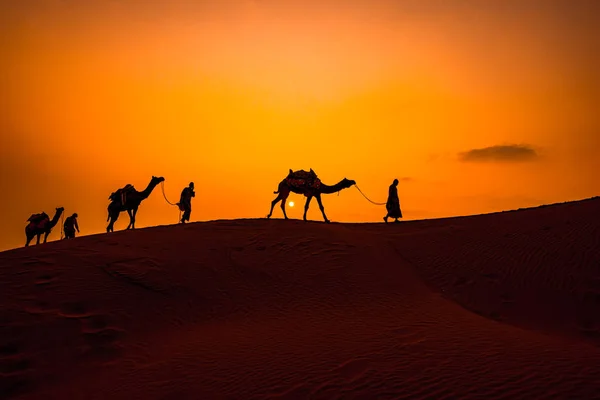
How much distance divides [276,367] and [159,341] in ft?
9.06

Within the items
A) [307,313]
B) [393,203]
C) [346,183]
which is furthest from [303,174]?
[307,313]

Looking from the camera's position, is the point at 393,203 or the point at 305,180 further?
the point at 393,203

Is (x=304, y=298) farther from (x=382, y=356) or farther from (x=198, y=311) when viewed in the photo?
(x=382, y=356)

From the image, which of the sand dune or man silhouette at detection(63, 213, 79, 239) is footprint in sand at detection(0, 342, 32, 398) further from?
man silhouette at detection(63, 213, 79, 239)

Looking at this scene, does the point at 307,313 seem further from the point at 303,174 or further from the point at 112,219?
the point at 112,219

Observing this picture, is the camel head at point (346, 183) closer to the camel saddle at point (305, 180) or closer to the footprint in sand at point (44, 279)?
the camel saddle at point (305, 180)

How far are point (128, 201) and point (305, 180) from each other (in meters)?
6.47

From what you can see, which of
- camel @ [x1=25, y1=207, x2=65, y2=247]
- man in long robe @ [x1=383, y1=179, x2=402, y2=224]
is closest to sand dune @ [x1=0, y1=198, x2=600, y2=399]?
man in long robe @ [x1=383, y1=179, x2=402, y2=224]

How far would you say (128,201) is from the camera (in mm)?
19750

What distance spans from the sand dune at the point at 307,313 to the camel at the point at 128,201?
3.02 m

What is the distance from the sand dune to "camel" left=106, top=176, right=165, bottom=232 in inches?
119

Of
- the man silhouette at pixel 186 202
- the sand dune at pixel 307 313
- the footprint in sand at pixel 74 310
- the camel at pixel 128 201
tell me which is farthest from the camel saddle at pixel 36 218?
the footprint in sand at pixel 74 310

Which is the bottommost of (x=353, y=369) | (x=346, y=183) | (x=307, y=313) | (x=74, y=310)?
(x=353, y=369)

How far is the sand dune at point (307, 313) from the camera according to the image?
733 centimetres
